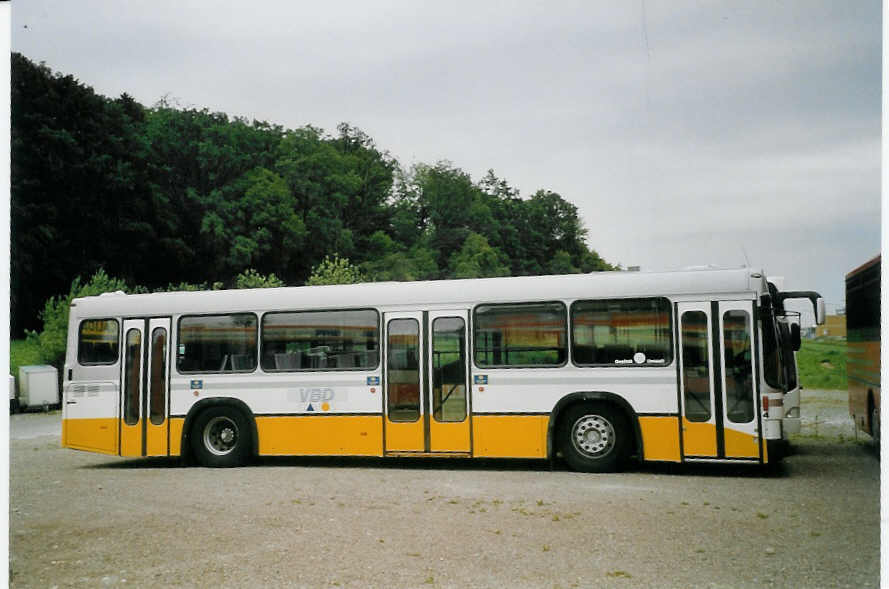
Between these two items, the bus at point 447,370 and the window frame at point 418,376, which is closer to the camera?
the bus at point 447,370

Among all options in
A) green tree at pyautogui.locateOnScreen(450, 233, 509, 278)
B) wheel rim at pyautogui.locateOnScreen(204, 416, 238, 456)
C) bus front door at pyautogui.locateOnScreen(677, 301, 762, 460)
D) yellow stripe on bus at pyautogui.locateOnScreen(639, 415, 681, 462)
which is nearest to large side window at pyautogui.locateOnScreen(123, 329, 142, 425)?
wheel rim at pyautogui.locateOnScreen(204, 416, 238, 456)

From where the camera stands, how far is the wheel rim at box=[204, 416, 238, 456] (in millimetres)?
11367

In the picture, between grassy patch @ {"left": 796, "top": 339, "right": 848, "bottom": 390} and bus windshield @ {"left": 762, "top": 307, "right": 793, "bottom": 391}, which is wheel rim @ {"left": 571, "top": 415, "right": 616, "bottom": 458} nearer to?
Result: bus windshield @ {"left": 762, "top": 307, "right": 793, "bottom": 391}

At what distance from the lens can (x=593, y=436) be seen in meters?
10.1

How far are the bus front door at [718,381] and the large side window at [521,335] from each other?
1395 mm

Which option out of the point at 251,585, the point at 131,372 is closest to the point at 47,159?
the point at 131,372

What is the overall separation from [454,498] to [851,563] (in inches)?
149

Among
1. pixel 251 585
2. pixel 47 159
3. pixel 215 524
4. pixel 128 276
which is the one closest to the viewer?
pixel 251 585

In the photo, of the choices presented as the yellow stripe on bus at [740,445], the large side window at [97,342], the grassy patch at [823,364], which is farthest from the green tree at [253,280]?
the yellow stripe on bus at [740,445]

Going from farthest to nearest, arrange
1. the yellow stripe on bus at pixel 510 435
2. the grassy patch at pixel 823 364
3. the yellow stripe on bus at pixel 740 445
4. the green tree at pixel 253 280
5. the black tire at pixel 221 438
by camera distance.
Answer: the green tree at pixel 253 280 → the grassy patch at pixel 823 364 → the black tire at pixel 221 438 → the yellow stripe on bus at pixel 510 435 → the yellow stripe on bus at pixel 740 445

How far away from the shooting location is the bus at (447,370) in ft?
31.8

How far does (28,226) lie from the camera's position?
1199 centimetres

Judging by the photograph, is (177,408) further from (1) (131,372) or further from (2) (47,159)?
(2) (47,159)

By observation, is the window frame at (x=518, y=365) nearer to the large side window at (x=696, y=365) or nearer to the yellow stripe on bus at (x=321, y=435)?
the large side window at (x=696, y=365)
